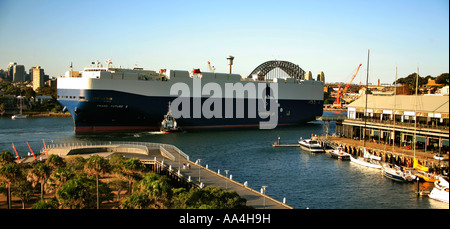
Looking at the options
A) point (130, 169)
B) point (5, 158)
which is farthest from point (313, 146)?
point (5, 158)

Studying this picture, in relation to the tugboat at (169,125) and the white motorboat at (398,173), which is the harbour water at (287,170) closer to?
the white motorboat at (398,173)

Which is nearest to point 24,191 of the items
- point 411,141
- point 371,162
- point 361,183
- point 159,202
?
point 159,202

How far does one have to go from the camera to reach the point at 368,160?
25.6 meters

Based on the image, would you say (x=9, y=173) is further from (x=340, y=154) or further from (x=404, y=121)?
(x=404, y=121)

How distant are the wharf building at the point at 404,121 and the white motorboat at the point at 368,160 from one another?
1611 millimetres

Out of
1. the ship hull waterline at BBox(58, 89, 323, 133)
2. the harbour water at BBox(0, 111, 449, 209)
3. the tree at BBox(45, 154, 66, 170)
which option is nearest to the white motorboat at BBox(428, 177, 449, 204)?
the harbour water at BBox(0, 111, 449, 209)

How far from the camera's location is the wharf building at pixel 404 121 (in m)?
25.4

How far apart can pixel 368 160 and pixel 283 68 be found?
61357mm

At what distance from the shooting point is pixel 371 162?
25.0m

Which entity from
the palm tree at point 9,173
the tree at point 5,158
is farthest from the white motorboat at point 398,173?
the tree at point 5,158

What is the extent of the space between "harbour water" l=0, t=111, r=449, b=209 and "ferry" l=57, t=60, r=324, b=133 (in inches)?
103
